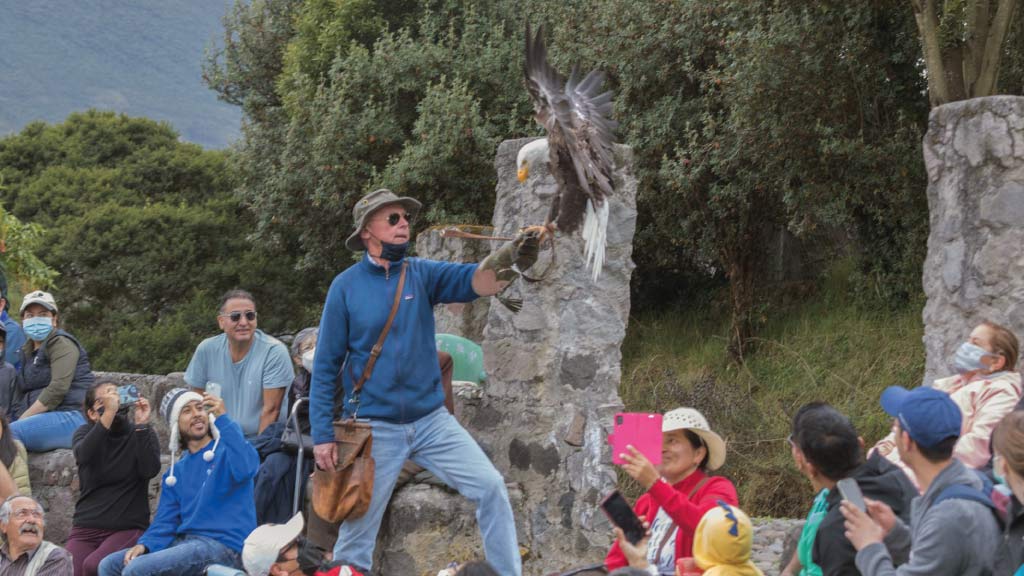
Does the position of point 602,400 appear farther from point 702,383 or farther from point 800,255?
point 800,255

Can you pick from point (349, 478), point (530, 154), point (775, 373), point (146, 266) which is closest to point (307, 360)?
point (349, 478)

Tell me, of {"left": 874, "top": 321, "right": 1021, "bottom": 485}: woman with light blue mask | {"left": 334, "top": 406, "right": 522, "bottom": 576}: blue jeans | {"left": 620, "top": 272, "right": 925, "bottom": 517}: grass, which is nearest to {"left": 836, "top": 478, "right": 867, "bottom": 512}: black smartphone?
{"left": 874, "top": 321, "right": 1021, "bottom": 485}: woman with light blue mask

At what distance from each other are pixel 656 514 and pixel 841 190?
264 inches

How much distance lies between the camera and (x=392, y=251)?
5051mm

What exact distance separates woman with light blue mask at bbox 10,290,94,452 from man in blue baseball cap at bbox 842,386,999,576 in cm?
544

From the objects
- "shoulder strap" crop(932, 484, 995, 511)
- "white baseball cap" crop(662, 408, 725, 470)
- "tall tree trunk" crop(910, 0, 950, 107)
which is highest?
"tall tree trunk" crop(910, 0, 950, 107)

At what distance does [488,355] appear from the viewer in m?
6.22

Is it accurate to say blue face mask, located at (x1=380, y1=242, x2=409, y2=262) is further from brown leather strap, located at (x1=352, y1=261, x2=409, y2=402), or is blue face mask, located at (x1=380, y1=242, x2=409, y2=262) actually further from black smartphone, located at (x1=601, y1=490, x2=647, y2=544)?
black smartphone, located at (x1=601, y1=490, x2=647, y2=544)

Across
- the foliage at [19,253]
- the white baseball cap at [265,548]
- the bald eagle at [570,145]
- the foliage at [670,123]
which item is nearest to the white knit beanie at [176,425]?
the white baseball cap at [265,548]

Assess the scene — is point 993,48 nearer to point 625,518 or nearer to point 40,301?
point 625,518

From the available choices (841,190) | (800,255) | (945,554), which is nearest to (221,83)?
(800,255)

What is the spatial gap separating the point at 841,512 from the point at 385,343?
2227mm

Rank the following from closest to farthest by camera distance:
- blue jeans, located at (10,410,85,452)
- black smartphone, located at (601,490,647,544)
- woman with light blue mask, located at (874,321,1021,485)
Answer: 1. black smartphone, located at (601,490,647,544)
2. woman with light blue mask, located at (874,321,1021,485)
3. blue jeans, located at (10,410,85,452)

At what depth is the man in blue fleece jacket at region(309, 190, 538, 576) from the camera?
4.89 metres
